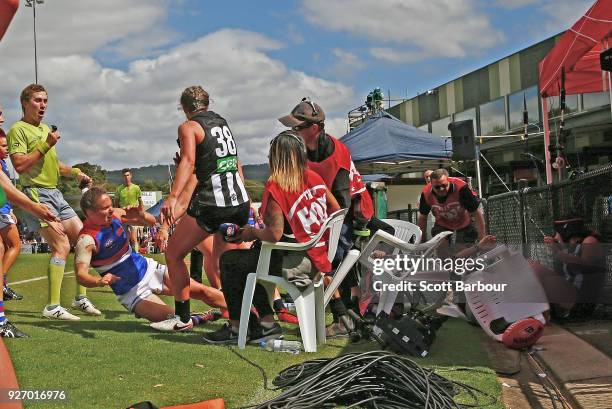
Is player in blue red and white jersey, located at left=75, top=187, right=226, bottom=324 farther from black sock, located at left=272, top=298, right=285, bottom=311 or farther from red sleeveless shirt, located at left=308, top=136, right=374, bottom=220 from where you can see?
red sleeveless shirt, located at left=308, top=136, right=374, bottom=220

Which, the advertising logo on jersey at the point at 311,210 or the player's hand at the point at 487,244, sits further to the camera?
the player's hand at the point at 487,244

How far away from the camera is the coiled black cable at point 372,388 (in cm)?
323

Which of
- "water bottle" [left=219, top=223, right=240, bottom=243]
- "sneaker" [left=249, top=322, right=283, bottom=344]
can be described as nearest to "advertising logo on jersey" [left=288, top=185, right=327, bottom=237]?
"water bottle" [left=219, top=223, right=240, bottom=243]

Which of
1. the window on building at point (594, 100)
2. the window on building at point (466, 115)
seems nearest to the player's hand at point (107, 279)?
the window on building at point (594, 100)

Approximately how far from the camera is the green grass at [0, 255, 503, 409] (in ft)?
11.6

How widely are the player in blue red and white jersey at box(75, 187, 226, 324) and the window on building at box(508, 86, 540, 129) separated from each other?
1973cm

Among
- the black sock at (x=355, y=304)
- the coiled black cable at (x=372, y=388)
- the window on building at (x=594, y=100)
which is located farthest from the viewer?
the window on building at (x=594, y=100)

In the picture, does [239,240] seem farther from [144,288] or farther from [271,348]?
[144,288]

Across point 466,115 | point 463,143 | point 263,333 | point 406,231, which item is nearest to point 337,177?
point 406,231

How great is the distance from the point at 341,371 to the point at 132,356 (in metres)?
1.57

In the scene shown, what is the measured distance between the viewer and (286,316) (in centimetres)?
672

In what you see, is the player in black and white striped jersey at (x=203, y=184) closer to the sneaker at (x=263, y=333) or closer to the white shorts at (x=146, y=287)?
the white shorts at (x=146, y=287)

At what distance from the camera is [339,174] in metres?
6.12

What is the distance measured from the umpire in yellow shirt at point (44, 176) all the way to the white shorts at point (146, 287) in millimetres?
667
